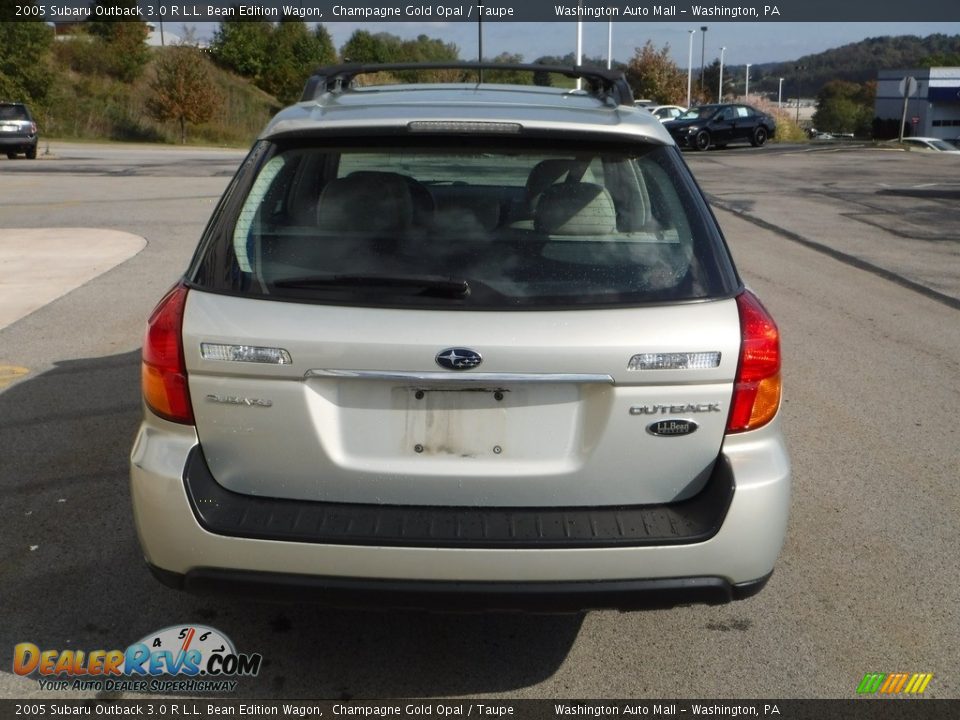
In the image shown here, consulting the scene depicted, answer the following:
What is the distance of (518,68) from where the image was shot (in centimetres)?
462

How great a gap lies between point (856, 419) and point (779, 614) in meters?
2.54

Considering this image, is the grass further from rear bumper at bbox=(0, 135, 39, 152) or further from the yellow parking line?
the yellow parking line

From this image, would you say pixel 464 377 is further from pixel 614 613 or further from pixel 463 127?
pixel 614 613

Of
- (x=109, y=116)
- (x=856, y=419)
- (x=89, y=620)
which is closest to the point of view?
(x=89, y=620)

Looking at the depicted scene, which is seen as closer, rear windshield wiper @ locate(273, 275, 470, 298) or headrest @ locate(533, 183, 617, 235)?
rear windshield wiper @ locate(273, 275, 470, 298)

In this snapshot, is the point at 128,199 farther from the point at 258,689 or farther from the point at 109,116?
the point at 109,116

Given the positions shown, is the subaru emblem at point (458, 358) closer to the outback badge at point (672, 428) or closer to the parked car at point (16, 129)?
the outback badge at point (672, 428)

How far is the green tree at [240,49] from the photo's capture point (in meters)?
70.9

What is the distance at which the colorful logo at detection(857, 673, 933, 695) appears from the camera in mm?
3418

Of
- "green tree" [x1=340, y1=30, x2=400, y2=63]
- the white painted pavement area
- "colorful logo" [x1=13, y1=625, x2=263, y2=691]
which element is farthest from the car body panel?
"green tree" [x1=340, y1=30, x2=400, y2=63]

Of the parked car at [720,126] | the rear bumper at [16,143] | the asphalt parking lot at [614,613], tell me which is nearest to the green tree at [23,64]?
the rear bumper at [16,143]

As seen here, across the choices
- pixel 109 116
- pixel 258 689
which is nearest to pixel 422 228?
pixel 258 689

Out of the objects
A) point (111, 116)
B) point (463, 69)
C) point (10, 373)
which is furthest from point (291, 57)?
point (463, 69)

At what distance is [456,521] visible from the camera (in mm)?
3014
